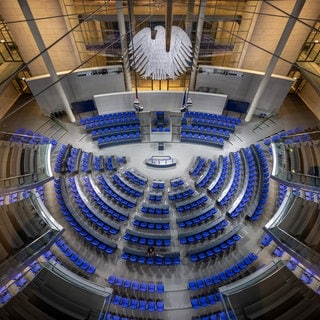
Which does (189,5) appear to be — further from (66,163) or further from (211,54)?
(66,163)

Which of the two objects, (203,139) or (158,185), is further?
(203,139)

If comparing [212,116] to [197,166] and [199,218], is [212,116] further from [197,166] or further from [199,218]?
[199,218]

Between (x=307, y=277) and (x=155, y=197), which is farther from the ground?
(x=155, y=197)

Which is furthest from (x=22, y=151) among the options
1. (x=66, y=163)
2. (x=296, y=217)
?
(x=296, y=217)

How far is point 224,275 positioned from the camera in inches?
491

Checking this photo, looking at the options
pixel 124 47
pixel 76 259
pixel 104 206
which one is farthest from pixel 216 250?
pixel 124 47

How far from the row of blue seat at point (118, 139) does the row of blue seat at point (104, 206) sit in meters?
3.35

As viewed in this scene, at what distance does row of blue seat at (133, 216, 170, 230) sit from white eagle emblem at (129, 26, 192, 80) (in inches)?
341

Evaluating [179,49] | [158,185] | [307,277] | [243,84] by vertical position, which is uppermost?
[243,84]

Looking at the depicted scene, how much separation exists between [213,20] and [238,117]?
308 inches

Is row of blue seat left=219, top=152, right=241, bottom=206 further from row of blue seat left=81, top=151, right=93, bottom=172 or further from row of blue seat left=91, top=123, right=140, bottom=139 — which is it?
row of blue seat left=81, top=151, right=93, bottom=172

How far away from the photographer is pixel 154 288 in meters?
12.0

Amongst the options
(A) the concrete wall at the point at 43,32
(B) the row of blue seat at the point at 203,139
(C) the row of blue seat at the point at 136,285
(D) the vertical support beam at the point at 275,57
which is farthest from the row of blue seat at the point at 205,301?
(A) the concrete wall at the point at 43,32

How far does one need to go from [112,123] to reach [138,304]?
12655 mm
